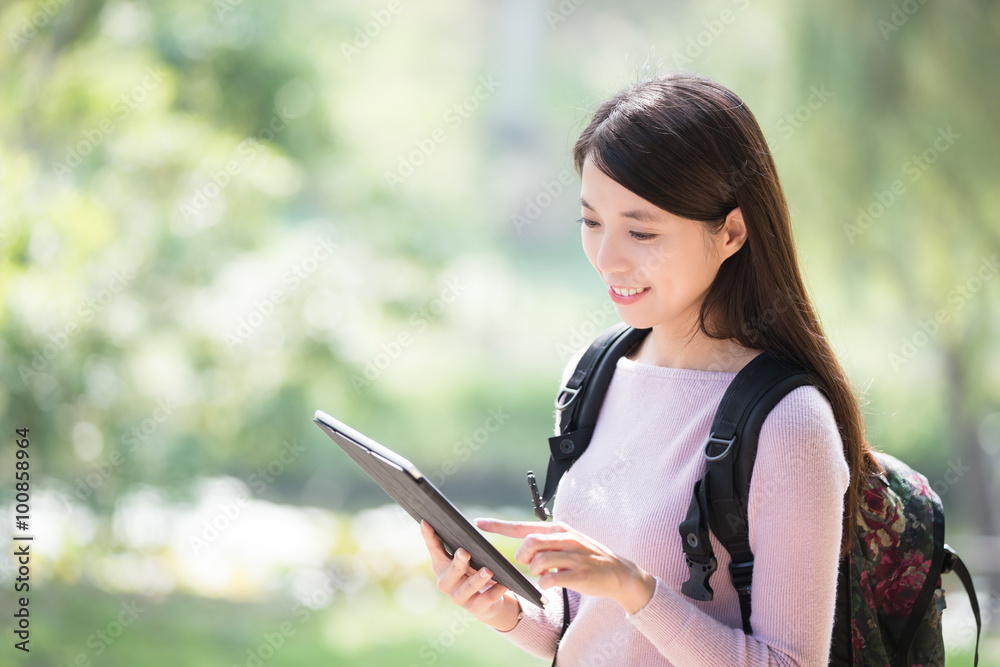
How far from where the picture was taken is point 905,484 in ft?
3.85

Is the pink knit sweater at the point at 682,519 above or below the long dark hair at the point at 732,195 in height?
below

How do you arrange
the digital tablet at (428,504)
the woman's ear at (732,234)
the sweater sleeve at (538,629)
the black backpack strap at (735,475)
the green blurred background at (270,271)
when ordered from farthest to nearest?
the green blurred background at (270,271), the sweater sleeve at (538,629), the woman's ear at (732,234), the black backpack strap at (735,475), the digital tablet at (428,504)

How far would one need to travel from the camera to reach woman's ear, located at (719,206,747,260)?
1.13 meters

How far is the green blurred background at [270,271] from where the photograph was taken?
3285 millimetres

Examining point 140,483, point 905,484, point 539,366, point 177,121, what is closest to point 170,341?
point 140,483

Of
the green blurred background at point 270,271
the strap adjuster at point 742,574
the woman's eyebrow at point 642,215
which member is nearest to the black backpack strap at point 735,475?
the strap adjuster at point 742,574

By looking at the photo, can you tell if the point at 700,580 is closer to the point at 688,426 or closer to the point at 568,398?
the point at 688,426

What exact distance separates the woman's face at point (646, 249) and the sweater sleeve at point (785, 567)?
0.22 meters

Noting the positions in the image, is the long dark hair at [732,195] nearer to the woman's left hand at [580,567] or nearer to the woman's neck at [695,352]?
the woman's neck at [695,352]

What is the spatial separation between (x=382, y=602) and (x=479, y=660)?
2.24ft

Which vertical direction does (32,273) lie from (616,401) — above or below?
below

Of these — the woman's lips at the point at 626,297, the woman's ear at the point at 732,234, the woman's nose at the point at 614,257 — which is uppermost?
the woman's ear at the point at 732,234

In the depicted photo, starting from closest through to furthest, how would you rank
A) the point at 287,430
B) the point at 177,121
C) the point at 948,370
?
the point at 177,121 → the point at 287,430 → the point at 948,370

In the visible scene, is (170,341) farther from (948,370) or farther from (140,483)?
(948,370)
